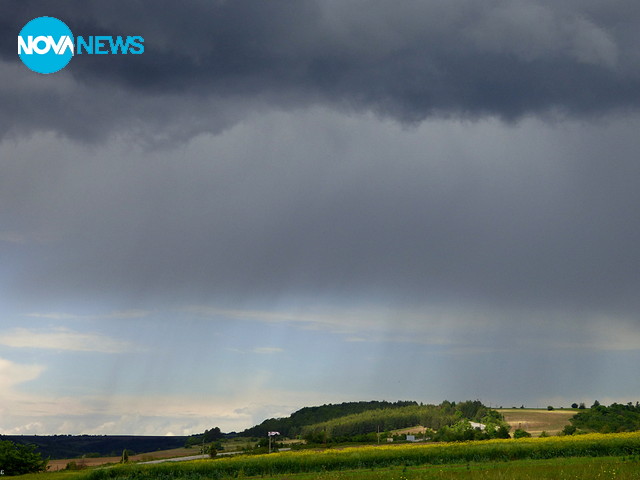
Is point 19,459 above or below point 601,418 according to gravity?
above

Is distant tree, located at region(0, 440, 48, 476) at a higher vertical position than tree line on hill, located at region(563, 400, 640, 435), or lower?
higher

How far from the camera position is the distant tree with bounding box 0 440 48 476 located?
69.5m

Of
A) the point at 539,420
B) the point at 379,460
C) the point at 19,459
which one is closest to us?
the point at 379,460

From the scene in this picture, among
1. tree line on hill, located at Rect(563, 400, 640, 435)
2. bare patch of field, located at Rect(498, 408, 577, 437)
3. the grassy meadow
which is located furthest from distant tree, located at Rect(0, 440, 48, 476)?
tree line on hill, located at Rect(563, 400, 640, 435)

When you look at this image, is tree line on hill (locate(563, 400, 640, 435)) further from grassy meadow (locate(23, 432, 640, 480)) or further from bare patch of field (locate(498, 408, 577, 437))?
grassy meadow (locate(23, 432, 640, 480))

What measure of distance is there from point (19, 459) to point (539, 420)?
145 m

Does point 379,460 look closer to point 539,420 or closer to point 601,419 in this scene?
point 539,420

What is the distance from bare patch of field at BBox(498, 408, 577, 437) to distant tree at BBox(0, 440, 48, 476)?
121 metres

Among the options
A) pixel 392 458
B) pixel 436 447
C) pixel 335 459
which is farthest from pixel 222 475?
pixel 436 447

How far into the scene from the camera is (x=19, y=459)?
69.8 m

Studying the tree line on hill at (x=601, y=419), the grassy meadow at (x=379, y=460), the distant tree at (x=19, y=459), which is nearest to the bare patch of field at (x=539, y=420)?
the tree line on hill at (x=601, y=419)

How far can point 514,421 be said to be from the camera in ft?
587

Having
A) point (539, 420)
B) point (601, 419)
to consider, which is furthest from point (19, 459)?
point (601, 419)

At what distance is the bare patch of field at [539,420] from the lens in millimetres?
167625
